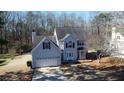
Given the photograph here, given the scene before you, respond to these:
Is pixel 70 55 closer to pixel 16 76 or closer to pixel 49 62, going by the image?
pixel 49 62

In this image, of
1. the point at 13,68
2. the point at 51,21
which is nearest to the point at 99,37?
the point at 51,21

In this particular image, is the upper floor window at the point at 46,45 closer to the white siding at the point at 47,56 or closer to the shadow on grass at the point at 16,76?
the white siding at the point at 47,56

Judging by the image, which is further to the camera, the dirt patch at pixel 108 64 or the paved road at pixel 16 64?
the dirt patch at pixel 108 64

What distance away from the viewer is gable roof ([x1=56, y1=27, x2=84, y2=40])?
512 cm

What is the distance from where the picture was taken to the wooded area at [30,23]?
5.05 m

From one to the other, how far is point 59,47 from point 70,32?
34cm

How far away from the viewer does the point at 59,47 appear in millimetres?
5215

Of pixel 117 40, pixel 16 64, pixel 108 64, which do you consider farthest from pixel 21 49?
pixel 117 40

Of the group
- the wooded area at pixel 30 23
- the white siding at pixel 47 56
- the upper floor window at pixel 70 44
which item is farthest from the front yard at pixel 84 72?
the wooded area at pixel 30 23

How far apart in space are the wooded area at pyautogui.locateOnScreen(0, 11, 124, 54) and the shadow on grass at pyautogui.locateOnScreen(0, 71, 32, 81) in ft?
1.27

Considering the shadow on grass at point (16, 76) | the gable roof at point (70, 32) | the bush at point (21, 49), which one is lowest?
the shadow on grass at point (16, 76)

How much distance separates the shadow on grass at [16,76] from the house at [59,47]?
0.71 feet

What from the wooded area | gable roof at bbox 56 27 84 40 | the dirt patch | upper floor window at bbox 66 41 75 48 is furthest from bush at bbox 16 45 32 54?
the dirt patch

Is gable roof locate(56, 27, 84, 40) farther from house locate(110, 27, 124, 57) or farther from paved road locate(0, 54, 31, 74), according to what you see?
paved road locate(0, 54, 31, 74)
